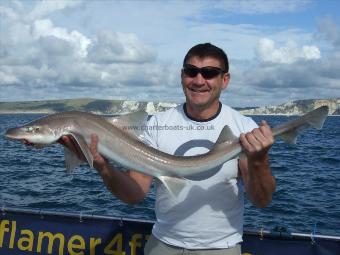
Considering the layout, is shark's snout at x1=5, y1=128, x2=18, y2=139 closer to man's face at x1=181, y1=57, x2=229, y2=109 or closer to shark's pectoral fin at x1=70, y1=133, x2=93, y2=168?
shark's pectoral fin at x1=70, y1=133, x2=93, y2=168

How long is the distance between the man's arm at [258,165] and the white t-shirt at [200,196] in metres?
0.16

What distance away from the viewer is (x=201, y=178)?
5145 mm

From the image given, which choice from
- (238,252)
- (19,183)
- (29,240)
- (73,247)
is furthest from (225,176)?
(19,183)

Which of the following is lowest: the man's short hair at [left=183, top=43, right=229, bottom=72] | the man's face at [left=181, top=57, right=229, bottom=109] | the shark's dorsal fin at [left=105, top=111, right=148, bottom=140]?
the shark's dorsal fin at [left=105, top=111, right=148, bottom=140]

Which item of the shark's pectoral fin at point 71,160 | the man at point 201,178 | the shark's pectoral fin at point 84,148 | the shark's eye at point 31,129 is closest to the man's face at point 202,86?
the man at point 201,178

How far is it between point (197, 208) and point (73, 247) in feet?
10.2

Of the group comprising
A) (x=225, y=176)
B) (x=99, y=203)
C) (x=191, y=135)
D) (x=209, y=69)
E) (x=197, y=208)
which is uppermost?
(x=209, y=69)

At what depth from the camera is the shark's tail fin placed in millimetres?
4910

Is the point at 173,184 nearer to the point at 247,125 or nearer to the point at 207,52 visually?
the point at 247,125

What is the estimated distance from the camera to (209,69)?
17.2ft

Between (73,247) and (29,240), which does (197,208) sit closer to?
(73,247)

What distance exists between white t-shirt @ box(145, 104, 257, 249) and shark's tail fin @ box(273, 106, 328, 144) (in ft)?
1.47

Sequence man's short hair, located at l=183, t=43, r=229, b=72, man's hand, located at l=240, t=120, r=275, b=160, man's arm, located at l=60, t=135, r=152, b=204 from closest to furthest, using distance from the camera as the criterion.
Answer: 1. man's hand, located at l=240, t=120, r=275, b=160
2. man's arm, located at l=60, t=135, r=152, b=204
3. man's short hair, located at l=183, t=43, r=229, b=72

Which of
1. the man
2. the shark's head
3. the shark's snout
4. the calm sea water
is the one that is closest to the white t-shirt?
the man
